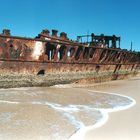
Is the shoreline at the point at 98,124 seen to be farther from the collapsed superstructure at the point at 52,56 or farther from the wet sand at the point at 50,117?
the collapsed superstructure at the point at 52,56

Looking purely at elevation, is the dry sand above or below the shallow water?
below

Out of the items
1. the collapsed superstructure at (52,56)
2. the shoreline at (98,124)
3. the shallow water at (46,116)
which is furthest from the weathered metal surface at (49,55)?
the shoreline at (98,124)

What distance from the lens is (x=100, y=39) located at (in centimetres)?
1919

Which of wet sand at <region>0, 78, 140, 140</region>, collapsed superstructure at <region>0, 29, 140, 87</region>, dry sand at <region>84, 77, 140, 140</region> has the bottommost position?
dry sand at <region>84, 77, 140, 140</region>

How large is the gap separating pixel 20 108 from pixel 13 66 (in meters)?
4.03

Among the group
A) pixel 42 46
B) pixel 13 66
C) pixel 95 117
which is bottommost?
pixel 95 117

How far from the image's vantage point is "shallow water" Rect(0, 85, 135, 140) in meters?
5.06

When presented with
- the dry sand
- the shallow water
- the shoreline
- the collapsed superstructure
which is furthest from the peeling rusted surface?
the dry sand

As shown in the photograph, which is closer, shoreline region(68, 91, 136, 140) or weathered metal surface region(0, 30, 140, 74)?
shoreline region(68, 91, 136, 140)

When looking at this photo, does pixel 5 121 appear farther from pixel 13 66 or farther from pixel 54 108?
pixel 13 66

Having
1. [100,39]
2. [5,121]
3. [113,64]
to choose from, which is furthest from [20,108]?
[100,39]

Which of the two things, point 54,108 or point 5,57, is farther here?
point 5,57

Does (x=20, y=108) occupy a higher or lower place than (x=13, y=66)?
lower

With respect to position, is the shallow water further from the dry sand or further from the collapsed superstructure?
the collapsed superstructure
